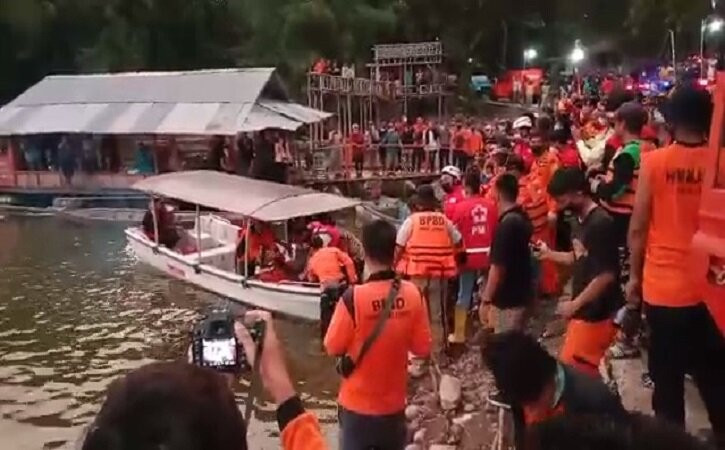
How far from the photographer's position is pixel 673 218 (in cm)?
510

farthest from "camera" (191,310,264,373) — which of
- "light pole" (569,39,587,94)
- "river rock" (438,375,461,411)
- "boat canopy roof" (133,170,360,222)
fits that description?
"light pole" (569,39,587,94)

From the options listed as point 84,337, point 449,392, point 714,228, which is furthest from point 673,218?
point 84,337

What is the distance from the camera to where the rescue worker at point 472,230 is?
11.0 metres

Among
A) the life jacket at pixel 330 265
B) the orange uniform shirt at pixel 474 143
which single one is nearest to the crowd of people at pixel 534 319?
the life jacket at pixel 330 265

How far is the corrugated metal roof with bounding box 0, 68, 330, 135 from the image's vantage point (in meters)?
28.2

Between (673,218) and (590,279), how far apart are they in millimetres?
1030

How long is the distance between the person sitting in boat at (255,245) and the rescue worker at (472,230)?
5.24 meters

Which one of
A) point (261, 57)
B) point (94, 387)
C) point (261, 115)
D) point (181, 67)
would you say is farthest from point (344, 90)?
point (94, 387)

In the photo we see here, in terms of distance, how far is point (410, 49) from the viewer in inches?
1658

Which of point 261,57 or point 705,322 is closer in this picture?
point 705,322

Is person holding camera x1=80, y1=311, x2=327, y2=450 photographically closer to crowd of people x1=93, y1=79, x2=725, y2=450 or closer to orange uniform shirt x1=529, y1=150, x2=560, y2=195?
crowd of people x1=93, y1=79, x2=725, y2=450

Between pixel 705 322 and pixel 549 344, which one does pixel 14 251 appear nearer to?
pixel 549 344

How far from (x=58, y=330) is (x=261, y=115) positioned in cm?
1421

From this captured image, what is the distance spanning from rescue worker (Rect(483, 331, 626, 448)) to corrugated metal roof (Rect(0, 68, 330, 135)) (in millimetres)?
23866
